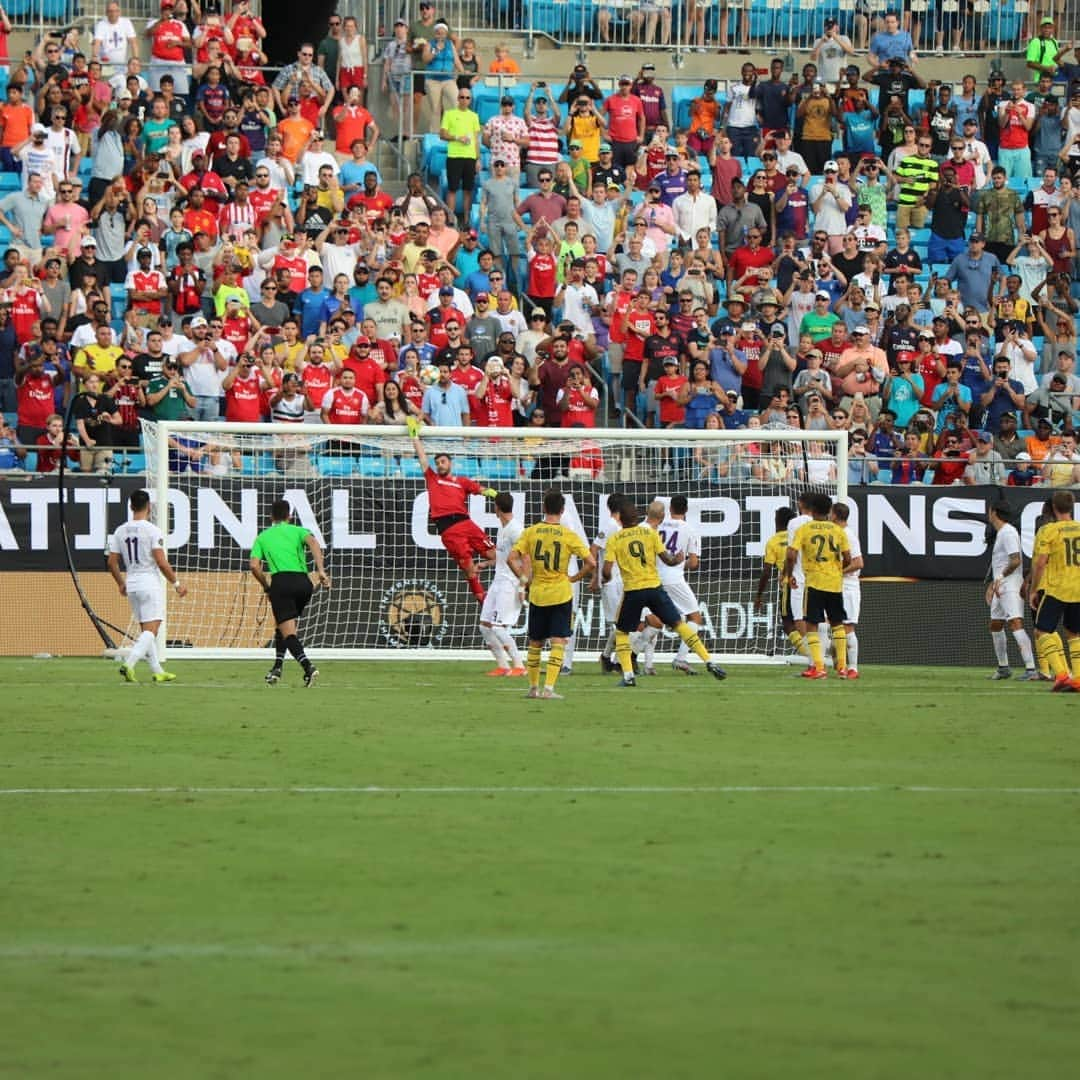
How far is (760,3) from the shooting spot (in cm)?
3528

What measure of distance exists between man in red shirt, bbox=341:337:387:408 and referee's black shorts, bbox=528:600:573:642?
751 centimetres

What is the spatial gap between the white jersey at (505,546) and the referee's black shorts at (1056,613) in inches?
213

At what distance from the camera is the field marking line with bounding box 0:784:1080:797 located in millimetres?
11320

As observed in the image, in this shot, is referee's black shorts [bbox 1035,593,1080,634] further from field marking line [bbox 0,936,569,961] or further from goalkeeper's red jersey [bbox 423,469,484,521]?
field marking line [bbox 0,936,569,961]

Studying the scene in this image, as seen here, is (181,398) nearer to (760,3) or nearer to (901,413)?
(901,413)

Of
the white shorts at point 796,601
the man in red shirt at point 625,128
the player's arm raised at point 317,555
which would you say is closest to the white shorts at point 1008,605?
the white shorts at point 796,601

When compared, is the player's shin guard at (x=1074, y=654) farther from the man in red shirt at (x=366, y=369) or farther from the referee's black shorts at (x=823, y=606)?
the man in red shirt at (x=366, y=369)

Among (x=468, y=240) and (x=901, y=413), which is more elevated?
(x=468, y=240)

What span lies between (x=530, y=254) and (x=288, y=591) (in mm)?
9948

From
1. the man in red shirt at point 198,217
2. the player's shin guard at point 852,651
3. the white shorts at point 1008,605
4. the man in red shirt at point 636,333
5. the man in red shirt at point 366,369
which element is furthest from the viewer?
the man in red shirt at point 636,333

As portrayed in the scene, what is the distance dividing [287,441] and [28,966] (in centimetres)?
1771

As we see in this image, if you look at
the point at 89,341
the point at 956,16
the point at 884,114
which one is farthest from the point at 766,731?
the point at 956,16

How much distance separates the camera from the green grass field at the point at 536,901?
6.09 m

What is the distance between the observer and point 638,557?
1912 centimetres
